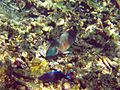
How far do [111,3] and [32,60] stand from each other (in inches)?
103

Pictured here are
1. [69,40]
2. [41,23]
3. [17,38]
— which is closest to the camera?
[69,40]

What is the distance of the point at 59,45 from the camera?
3.19m

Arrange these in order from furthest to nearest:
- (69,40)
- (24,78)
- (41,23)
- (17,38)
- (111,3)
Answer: (111,3), (41,23), (17,38), (24,78), (69,40)

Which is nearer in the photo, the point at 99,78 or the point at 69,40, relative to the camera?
the point at 69,40

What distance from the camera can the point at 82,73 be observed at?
402 centimetres

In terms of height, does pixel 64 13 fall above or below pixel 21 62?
above

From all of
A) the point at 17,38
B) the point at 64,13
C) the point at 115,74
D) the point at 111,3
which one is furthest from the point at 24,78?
the point at 111,3

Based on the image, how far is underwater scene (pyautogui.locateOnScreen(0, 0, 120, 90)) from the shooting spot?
12.7 feet

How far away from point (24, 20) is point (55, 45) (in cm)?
198

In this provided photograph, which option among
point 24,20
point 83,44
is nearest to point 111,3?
point 83,44

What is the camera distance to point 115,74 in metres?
4.09

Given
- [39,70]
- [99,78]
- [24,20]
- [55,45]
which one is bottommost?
[99,78]

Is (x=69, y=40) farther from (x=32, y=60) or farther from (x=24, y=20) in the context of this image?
(x=24, y=20)

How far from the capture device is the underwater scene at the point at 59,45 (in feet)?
12.7
